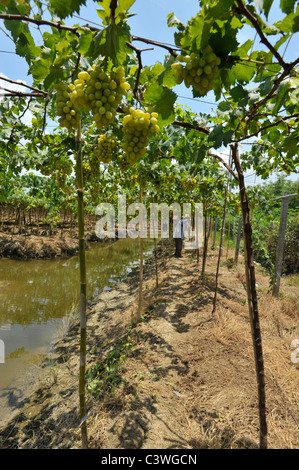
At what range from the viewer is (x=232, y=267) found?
33.0 feet

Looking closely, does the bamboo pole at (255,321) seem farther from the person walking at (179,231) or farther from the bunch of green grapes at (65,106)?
the person walking at (179,231)

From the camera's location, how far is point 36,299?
316 inches

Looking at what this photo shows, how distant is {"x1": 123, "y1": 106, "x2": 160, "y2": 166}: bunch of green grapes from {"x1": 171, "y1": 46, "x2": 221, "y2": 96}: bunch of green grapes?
236 mm

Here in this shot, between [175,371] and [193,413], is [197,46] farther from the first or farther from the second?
[175,371]

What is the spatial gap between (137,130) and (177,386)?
10.9ft

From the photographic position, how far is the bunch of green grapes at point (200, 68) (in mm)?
1040

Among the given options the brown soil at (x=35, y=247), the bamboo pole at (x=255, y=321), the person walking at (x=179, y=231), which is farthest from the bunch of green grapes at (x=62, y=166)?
the brown soil at (x=35, y=247)

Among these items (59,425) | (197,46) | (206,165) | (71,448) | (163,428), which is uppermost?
(206,165)

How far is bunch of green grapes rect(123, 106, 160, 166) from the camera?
1183mm

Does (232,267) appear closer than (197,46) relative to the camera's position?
No

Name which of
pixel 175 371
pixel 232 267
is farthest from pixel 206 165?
pixel 232 267

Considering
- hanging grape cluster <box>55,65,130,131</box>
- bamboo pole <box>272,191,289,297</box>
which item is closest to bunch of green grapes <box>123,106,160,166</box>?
hanging grape cluster <box>55,65,130,131</box>

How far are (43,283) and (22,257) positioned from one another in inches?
166

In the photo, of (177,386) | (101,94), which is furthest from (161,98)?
(177,386)
